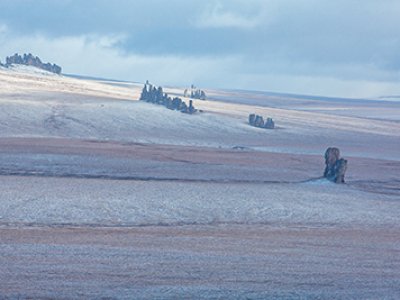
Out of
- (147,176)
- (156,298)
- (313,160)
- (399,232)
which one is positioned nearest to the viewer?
(156,298)

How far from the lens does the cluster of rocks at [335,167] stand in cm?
3356

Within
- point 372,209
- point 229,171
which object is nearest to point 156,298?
point 372,209

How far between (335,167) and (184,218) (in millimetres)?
11746

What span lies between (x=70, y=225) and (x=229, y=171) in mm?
14263

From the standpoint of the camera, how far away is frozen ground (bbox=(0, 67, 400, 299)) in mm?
14602

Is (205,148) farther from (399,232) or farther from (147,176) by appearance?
(399,232)

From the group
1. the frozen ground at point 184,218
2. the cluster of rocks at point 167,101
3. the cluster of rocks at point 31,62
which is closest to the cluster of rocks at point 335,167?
the frozen ground at point 184,218

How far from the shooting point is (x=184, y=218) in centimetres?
2323

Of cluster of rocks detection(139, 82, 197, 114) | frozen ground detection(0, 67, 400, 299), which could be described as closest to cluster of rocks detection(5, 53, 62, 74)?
cluster of rocks detection(139, 82, 197, 114)

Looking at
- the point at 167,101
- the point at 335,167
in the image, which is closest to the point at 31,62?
the point at 167,101

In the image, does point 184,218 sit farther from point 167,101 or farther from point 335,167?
point 167,101

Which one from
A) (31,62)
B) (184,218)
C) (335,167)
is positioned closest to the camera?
(184,218)

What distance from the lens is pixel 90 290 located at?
1366 cm

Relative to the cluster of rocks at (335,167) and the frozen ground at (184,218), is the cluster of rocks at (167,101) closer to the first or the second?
the frozen ground at (184,218)
